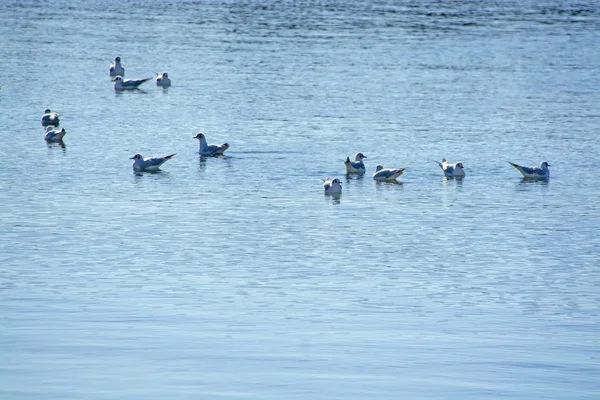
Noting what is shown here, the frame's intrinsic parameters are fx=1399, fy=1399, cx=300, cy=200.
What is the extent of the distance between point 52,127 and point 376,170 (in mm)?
11594

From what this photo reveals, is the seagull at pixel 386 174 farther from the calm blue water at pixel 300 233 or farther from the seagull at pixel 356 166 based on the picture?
the seagull at pixel 356 166

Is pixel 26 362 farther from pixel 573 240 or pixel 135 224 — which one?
pixel 573 240

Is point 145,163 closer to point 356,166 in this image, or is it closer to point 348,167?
point 348,167

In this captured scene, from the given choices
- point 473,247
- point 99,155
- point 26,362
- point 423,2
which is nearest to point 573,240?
point 473,247

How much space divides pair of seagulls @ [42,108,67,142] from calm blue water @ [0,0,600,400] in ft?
1.57

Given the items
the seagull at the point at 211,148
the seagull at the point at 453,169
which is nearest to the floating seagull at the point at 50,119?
the seagull at the point at 211,148

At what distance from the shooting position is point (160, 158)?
39.2 metres

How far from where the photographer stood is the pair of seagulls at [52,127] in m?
43.3

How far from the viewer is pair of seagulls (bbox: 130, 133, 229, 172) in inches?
1522

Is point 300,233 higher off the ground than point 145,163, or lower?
lower

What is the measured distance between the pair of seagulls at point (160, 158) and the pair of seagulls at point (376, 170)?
444 centimetres

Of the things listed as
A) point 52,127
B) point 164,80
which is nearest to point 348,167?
point 52,127

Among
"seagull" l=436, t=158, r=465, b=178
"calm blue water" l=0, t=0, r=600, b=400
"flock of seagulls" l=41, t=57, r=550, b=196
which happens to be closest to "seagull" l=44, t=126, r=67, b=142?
"flock of seagulls" l=41, t=57, r=550, b=196

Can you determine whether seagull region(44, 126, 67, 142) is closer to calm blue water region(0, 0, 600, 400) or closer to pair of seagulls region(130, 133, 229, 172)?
calm blue water region(0, 0, 600, 400)
